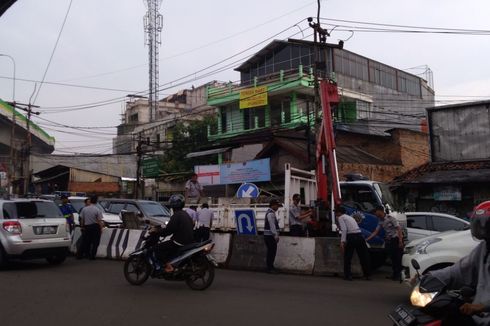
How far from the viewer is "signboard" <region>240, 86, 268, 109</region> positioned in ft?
109

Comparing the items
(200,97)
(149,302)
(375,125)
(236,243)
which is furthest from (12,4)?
(200,97)

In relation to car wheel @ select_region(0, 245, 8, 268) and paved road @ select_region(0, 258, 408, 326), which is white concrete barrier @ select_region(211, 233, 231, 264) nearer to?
paved road @ select_region(0, 258, 408, 326)

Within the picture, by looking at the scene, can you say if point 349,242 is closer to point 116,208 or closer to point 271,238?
point 271,238

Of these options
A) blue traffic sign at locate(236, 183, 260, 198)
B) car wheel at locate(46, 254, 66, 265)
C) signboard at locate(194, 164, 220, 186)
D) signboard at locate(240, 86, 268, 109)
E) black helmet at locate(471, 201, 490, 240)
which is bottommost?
car wheel at locate(46, 254, 66, 265)

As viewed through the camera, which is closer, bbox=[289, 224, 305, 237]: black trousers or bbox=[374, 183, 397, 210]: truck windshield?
bbox=[374, 183, 397, 210]: truck windshield

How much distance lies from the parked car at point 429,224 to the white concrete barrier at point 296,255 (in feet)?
11.4

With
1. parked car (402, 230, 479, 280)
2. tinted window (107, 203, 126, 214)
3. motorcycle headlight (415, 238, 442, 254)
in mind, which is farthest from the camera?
tinted window (107, 203, 126, 214)

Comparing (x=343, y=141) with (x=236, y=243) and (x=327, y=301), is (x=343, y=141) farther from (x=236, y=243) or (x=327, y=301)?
(x=327, y=301)

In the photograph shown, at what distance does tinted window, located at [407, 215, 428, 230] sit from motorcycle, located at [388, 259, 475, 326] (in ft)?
37.8

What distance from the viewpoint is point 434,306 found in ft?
10.4

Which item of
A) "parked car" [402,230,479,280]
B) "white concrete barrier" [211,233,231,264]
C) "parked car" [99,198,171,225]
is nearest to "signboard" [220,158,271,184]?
"parked car" [99,198,171,225]

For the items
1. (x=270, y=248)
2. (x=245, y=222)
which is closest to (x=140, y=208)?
(x=245, y=222)

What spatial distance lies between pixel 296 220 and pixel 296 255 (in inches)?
48.2

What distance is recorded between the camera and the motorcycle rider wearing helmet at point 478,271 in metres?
3.25
